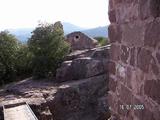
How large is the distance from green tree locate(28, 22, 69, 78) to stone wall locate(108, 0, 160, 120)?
994cm

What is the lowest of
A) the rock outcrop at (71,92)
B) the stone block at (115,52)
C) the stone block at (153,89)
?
the rock outcrop at (71,92)

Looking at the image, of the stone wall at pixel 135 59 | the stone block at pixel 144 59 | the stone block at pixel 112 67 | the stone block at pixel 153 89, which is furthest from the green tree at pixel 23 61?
the stone block at pixel 153 89

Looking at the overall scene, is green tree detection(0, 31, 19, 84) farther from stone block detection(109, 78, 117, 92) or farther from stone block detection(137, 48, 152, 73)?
stone block detection(137, 48, 152, 73)

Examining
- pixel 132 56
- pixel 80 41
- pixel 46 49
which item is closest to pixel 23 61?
pixel 46 49

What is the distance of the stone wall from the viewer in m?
2.67

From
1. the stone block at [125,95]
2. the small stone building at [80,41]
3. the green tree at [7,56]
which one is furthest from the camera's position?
the small stone building at [80,41]

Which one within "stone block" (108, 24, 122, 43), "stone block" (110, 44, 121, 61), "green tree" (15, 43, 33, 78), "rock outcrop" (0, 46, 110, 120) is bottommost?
"rock outcrop" (0, 46, 110, 120)

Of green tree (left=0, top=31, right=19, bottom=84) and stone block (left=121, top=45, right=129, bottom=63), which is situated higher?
stone block (left=121, top=45, right=129, bottom=63)

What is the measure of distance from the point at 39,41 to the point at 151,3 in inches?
447

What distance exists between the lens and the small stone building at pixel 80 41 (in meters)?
16.9

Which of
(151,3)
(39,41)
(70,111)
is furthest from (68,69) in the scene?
(151,3)

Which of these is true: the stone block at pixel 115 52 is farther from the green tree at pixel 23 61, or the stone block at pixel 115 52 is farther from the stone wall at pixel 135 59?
the green tree at pixel 23 61

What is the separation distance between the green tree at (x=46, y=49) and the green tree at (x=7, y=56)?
2.41ft

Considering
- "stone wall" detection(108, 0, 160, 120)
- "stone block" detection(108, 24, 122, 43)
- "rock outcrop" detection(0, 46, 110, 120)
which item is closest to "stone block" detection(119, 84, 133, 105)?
"stone wall" detection(108, 0, 160, 120)
